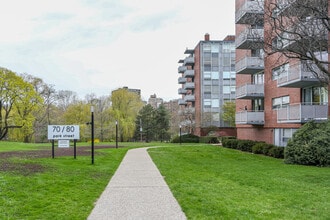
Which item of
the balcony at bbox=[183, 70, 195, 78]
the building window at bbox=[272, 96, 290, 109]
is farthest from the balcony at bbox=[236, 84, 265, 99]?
the balcony at bbox=[183, 70, 195, 78]

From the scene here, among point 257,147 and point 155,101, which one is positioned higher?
point 155,101

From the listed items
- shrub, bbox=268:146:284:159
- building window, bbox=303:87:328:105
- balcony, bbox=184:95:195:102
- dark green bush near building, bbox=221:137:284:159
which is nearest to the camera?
building window, bbox=303:87:328:105

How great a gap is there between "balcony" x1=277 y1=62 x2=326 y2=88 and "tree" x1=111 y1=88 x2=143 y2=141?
119 ft

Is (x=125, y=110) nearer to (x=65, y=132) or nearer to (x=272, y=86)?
(x=272, y=86)

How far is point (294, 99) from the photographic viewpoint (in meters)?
23.4

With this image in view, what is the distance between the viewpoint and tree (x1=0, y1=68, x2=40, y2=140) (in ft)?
130

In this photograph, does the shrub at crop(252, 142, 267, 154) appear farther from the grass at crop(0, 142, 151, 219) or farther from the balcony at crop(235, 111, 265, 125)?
the grass at crop(0, 142, 151, 219)

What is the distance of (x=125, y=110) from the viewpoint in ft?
192

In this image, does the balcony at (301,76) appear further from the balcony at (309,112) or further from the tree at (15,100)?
the tree at (15,100)

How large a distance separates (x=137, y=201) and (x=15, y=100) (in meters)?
38.7

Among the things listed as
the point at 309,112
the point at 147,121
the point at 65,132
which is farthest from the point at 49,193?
the point at 147,121

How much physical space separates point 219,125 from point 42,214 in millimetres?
49114

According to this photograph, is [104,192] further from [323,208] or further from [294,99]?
[294,99]

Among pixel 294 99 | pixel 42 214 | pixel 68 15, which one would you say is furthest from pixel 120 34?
pixel 42 214
